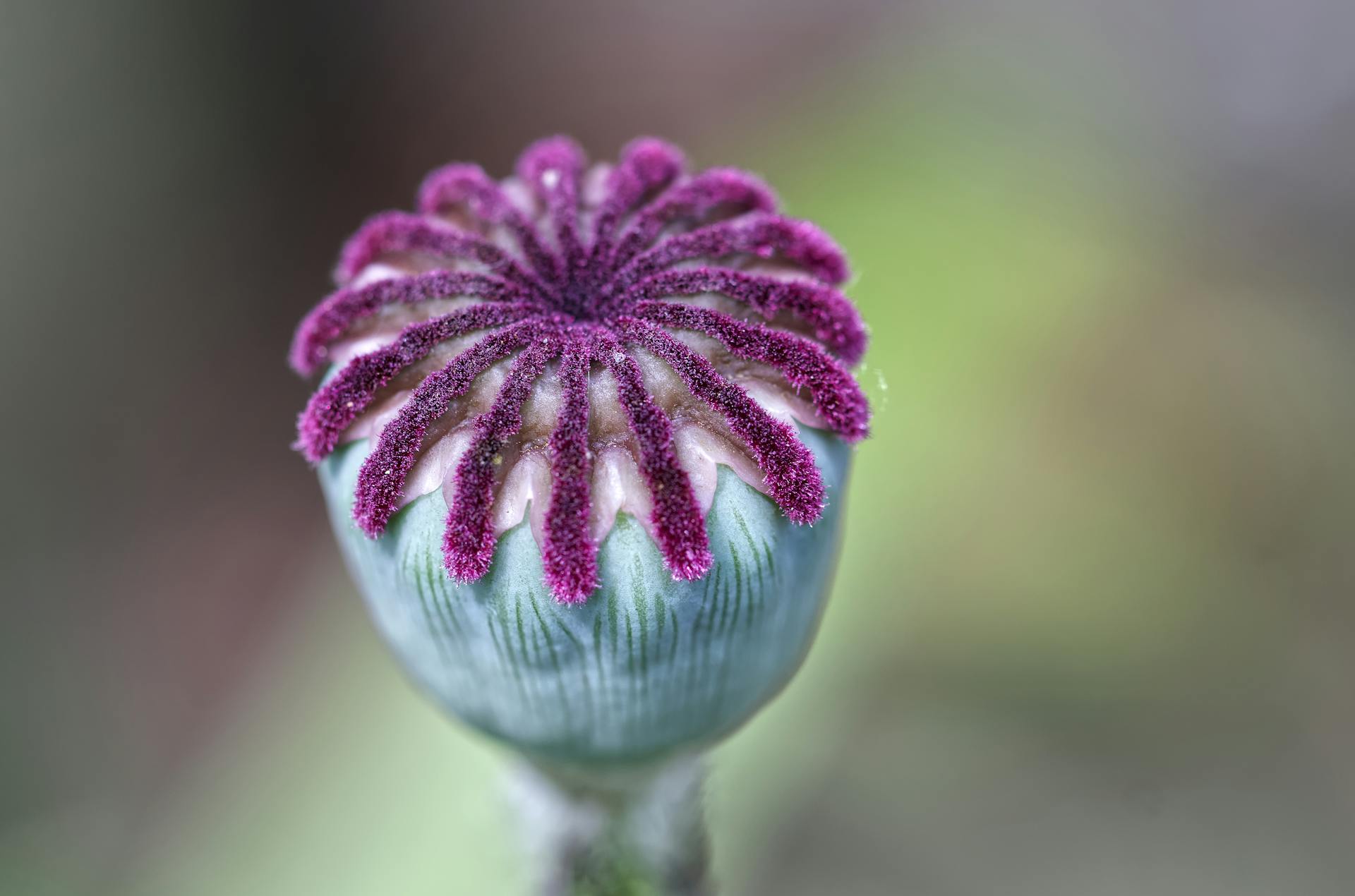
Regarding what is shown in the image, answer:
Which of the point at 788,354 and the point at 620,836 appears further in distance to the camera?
the point at 620,836

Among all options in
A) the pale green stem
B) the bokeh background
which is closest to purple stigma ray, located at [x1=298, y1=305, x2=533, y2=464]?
the pale green stem

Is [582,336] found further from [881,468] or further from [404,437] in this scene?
[881,468]

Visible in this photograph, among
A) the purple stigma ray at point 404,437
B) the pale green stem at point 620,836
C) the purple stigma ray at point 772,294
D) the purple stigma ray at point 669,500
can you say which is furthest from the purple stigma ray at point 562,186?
the pale green stem at point 620,836

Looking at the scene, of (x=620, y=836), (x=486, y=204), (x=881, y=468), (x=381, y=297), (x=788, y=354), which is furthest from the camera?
(x=881, y=468)

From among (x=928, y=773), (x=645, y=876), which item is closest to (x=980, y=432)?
(x=928, y=773)

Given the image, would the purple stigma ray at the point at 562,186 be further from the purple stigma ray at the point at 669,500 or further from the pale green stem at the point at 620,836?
the pale green stem at the point at 620,836

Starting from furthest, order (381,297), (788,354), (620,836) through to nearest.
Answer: (620,836)
(381,297)
(788,354)

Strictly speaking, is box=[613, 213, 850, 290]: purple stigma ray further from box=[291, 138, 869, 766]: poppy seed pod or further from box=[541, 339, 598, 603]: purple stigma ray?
box=[541, 339, 598, 603]: purple stigma ray

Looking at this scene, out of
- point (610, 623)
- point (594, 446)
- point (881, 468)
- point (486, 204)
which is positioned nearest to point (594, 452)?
point (594, 446)
